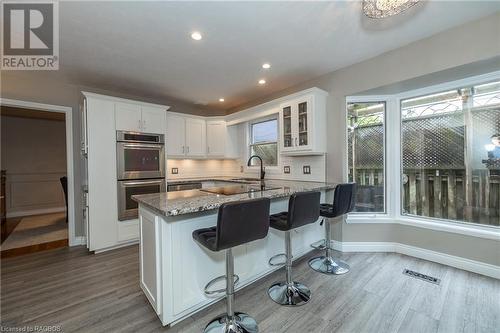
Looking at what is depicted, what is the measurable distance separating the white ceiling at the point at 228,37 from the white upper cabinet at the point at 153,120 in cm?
48

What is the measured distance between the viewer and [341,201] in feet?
8.07

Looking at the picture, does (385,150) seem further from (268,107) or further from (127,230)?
(127,230)

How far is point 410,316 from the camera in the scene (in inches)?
70.0

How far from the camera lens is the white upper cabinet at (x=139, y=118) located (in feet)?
11.1

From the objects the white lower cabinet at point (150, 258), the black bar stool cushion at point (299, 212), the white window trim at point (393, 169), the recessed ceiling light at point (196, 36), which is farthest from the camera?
the white window trim at point (393, 169)

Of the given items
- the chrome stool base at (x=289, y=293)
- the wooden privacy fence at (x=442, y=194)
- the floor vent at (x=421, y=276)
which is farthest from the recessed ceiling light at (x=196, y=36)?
the floor vent at (x=421, y=276)

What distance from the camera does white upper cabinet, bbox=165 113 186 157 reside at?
168 inches

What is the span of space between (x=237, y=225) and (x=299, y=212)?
0.70 metres

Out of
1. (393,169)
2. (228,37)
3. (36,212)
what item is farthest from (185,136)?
(36,212)

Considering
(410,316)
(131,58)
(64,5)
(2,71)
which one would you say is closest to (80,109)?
(2,71)

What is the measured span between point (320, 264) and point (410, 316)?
0.99 metres

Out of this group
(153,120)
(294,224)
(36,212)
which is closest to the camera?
(294,224)

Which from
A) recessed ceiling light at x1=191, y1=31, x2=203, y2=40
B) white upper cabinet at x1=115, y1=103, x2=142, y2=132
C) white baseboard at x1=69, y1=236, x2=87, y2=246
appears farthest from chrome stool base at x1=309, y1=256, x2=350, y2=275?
white baseboard at x1=69, y1=236, x2=87, y2=246

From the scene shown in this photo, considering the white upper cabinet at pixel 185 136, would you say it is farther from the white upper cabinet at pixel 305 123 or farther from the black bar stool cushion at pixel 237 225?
the black bar stool cushion at pixel 237 225
